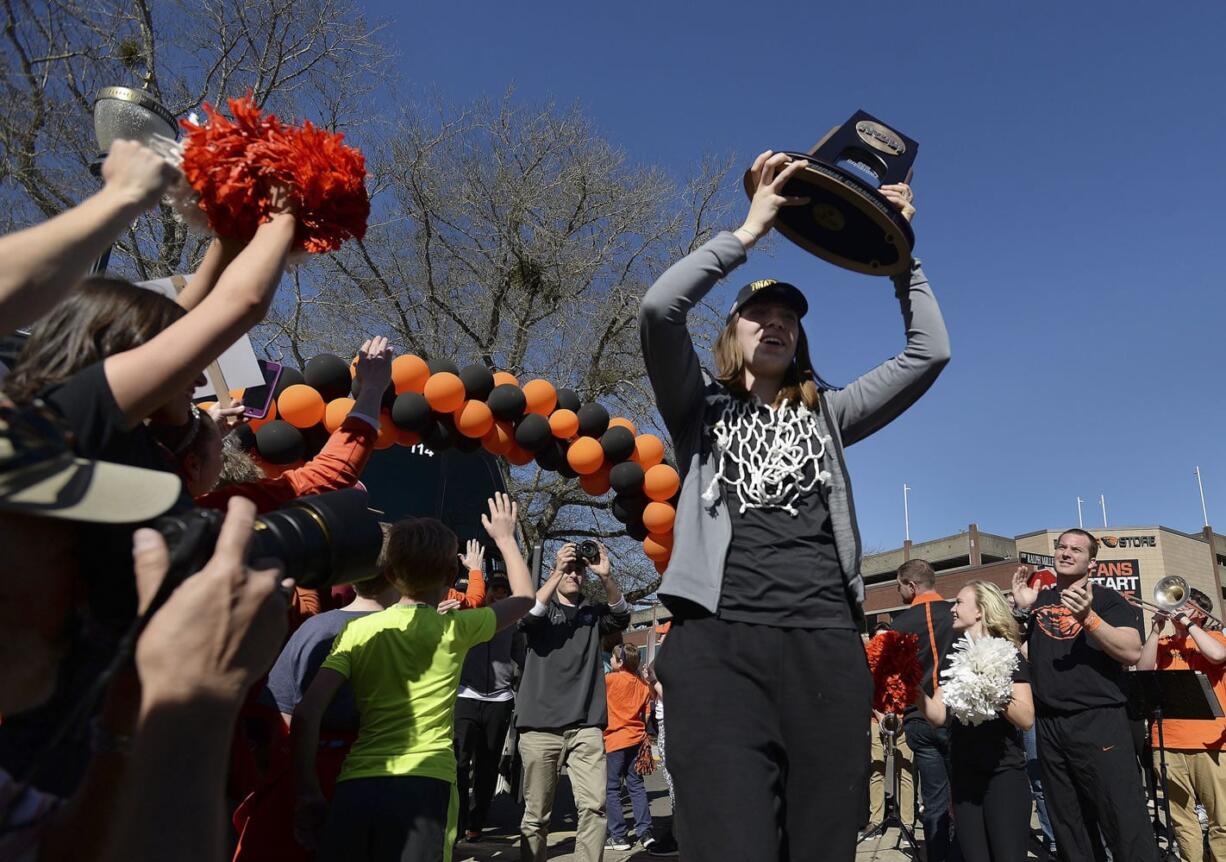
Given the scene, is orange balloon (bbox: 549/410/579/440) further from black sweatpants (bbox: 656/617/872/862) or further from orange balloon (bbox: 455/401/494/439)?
black sweatpants (bbox: 656/617/872/862)

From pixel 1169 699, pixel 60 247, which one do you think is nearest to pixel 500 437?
pixel 1169 699

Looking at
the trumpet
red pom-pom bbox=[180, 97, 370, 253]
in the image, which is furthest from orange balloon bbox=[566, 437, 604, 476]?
red pom-pom bbox=[180, 97, 370, 253]

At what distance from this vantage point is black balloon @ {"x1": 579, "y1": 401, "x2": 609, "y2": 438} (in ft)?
20.5

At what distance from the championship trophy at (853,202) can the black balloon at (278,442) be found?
151 inches

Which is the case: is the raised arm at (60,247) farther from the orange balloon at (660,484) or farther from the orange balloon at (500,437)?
the orange balloon at (500,437)

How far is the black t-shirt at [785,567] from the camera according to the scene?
230 cm

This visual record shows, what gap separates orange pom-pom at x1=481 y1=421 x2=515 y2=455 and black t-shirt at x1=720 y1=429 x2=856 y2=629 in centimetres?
387

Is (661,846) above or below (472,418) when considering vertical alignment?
below

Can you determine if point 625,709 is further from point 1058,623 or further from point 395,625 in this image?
point 395,625

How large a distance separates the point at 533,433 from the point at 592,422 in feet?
1.44

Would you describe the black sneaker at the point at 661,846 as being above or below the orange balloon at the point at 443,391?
below

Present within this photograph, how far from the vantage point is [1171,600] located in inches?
257

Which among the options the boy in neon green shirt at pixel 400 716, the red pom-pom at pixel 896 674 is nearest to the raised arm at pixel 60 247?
the boy in neon green shirt at pixel 400 716

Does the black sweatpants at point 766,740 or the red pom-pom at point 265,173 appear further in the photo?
the black sweatpants at point 766,740
